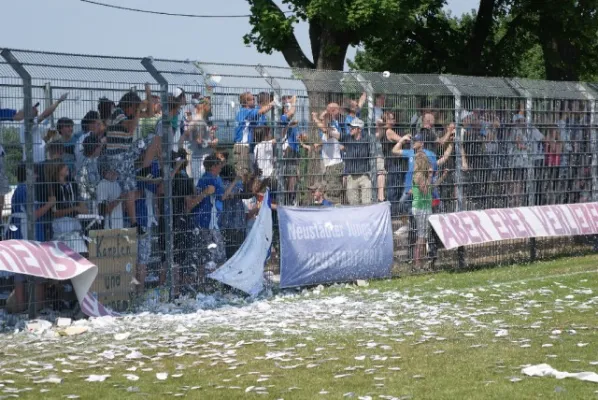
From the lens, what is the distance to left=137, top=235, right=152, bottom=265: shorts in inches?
506

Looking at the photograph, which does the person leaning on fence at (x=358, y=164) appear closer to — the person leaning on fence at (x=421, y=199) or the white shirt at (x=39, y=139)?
the person leaning on fence at (x=421, y=199)

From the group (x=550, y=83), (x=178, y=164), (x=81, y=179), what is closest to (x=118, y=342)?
(x=81, y=179)

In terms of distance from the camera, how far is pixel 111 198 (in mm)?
12516

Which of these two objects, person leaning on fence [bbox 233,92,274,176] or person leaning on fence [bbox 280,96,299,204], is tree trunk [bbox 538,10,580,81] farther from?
person leaning on fence [bbox 233,92,274,176]

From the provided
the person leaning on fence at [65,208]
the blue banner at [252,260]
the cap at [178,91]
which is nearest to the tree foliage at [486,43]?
the blue banner at [252,260]

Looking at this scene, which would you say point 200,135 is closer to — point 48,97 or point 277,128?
point 277,128

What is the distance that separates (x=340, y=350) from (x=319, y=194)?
18.3 feet

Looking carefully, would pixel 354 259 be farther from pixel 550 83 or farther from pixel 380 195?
pixel 550 83

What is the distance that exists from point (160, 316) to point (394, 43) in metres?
22.1

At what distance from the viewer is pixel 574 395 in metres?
7.59

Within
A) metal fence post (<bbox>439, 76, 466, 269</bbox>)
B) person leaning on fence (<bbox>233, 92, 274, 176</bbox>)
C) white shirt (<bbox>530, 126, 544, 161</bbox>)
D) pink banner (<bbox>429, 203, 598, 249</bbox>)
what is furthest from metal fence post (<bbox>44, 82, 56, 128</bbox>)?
white shirt (<bbox>530, 126, 544, 161</bbox>)

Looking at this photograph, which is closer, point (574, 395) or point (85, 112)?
point (574, 395)

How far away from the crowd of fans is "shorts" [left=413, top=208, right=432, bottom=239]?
0.02 m

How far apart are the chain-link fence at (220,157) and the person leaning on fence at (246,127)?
0.02 metres
